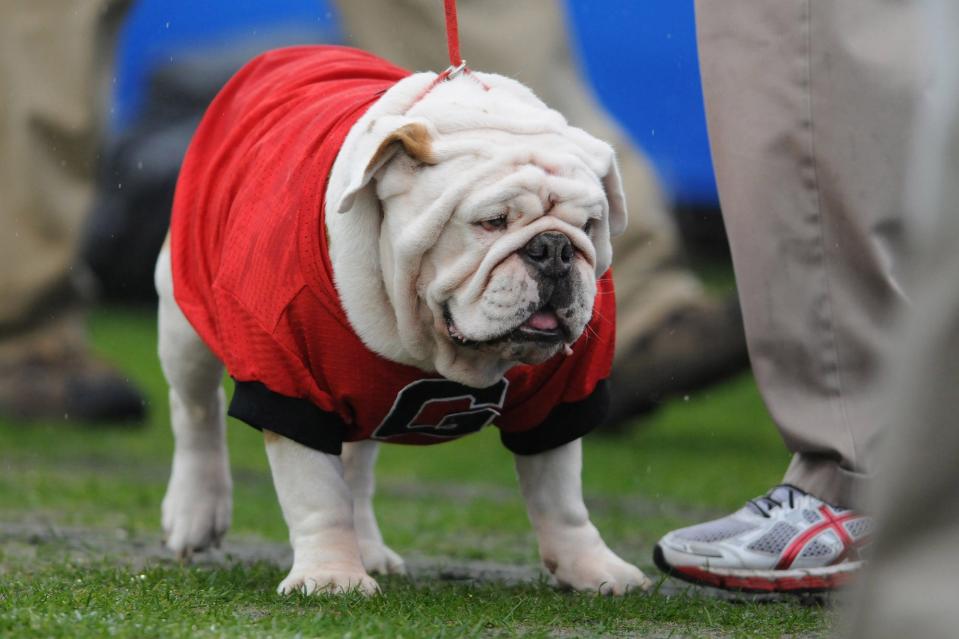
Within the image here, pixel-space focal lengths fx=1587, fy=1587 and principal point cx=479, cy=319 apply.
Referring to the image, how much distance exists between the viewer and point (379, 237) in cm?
263

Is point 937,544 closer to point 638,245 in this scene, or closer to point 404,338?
point 404,338

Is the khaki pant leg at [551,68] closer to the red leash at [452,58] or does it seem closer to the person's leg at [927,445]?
the red leash at [452,58]

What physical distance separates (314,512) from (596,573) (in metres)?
0.53

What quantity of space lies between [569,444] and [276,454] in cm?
54

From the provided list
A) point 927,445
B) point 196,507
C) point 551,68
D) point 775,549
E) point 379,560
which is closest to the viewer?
point 927,445

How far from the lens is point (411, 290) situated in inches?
102

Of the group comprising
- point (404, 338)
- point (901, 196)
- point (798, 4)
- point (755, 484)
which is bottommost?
point (755, 484)

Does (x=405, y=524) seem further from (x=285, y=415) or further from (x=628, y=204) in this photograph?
(x=628, y=204)

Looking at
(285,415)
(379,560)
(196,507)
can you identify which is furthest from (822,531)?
(196,507)

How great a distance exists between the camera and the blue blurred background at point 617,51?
161 inches

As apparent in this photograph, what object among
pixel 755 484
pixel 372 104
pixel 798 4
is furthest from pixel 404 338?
pixel 755 484

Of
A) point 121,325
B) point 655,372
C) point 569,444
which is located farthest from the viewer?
point 121,325

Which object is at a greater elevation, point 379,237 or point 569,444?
point 379,237

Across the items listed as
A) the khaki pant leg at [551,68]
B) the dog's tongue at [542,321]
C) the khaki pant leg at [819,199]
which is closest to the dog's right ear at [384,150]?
the dog's tongue at [542,321]
